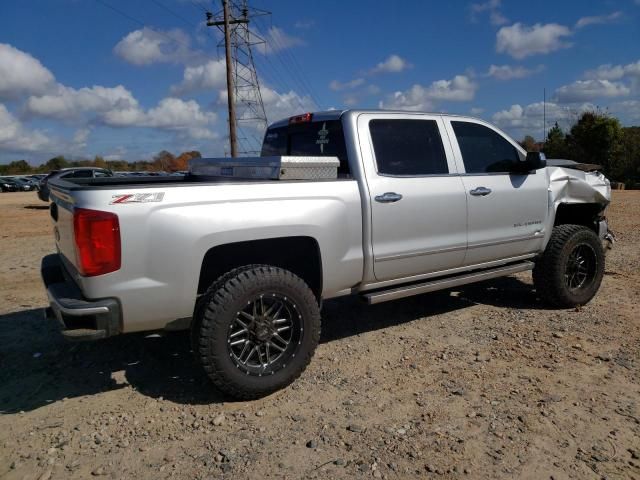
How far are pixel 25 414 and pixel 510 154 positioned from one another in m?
4.62

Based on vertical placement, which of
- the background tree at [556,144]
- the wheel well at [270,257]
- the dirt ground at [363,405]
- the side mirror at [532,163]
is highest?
the background tree at [556,144]

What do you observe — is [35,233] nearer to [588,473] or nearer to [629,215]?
[588,473]

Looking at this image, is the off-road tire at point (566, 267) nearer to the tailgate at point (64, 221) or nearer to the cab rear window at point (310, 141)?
the cab rear window at point (310, 141)

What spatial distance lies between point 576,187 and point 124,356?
4.75 m

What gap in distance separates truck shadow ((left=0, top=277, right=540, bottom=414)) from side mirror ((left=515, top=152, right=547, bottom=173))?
1517mm

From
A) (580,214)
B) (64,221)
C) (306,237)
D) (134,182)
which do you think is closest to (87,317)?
(64,221)

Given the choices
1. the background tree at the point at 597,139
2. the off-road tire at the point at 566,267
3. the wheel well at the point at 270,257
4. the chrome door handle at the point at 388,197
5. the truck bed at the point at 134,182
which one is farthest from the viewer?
the background tree at the point at 597,139

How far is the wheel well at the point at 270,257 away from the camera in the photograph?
11.9ft

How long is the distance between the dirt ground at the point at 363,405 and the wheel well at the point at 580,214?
42.7 inches

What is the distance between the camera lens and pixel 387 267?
13.4 feet

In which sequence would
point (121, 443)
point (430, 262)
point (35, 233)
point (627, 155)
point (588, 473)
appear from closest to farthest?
point (588, 473)
point (121, 443)
point (430, 262)
point (35, 233)
point (627, 155)

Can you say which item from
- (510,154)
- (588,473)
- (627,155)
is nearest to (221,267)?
(588,473)

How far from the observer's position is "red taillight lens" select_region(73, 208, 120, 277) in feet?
9.64

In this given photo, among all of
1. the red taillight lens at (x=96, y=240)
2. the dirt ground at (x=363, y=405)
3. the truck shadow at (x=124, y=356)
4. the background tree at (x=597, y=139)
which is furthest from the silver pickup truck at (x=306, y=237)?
the background tree at (x=597, y=139)
